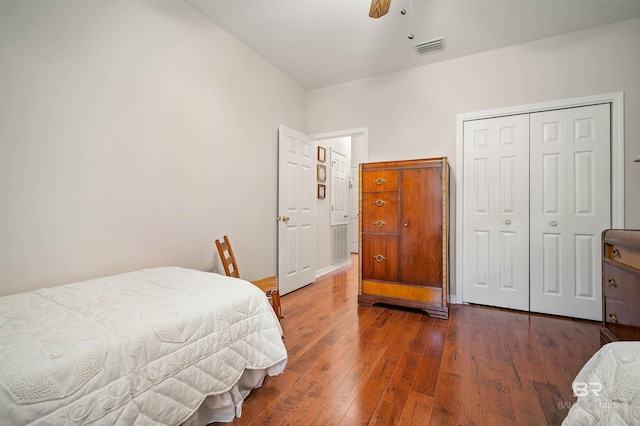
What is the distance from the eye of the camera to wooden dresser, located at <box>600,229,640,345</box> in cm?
150

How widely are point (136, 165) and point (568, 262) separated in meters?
3.99

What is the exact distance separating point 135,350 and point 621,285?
2.52m

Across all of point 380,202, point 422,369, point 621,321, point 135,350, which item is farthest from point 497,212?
point 135,350

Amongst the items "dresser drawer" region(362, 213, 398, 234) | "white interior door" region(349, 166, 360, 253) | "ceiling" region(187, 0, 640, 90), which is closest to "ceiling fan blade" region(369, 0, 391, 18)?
"ceiling" region(187, 0, 640, 90)

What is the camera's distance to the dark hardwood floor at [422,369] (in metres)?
1.44

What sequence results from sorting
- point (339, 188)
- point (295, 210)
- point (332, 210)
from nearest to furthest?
point (295, 210) < point (332, 210) < point (339, 188)

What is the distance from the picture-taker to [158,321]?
1137 millimetres

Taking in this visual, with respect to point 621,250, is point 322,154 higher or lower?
higher

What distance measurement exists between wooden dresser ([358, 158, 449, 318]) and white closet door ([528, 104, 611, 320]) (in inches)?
37.5

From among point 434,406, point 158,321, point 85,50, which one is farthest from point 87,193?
point 434,406

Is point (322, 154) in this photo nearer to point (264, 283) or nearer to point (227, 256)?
point (227, 256)

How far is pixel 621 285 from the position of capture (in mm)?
1651

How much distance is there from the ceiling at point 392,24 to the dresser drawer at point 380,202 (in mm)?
1602

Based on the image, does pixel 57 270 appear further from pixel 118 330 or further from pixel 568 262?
pixel 568 262
